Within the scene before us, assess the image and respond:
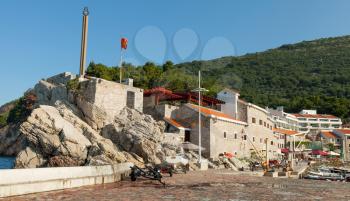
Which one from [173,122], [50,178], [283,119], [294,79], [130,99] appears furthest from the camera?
[294,79]

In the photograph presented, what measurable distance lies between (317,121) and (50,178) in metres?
129

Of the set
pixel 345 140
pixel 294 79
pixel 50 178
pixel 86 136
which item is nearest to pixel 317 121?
pixel 345 140

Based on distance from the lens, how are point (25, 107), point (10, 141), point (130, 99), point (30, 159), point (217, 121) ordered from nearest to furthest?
point (30, 159), point (217, 121), point (130, 99), point (25, 107), point (10, 141)

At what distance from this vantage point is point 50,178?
11.8m

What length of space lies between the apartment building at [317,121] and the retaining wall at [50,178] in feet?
399

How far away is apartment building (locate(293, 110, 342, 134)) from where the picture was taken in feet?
414

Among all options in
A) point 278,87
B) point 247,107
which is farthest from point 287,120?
point 247,107

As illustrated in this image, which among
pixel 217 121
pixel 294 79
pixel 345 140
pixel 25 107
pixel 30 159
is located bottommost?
pixel 30 159

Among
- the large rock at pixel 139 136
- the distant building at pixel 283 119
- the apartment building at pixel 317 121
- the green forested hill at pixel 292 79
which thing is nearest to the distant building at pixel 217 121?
the large rock at pixel 139 136

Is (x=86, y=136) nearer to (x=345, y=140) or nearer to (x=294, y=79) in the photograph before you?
(x=345, y=140)

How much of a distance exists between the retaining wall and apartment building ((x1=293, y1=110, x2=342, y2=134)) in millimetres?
121574

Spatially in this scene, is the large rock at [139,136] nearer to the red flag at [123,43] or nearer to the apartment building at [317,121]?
the red flag at [123,43]

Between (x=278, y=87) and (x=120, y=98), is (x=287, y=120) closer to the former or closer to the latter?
(x=278, y=87)

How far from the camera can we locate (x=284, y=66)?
603 ft
